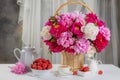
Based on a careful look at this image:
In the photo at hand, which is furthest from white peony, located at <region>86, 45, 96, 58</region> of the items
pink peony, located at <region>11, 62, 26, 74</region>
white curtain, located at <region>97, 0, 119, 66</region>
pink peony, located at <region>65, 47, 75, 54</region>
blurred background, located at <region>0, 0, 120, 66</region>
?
white curtain, located at <region>97, 0, 119, 66</region>

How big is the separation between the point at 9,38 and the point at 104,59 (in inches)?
44.2

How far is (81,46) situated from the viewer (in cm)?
149

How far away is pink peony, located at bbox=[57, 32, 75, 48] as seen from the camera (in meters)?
1.47

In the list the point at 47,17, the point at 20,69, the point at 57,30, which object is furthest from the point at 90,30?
the point at 47,17

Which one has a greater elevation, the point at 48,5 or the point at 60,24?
the point at 48,5

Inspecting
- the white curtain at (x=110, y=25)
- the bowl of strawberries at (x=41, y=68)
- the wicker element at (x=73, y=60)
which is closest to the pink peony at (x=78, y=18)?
the wicker element at (x=73, y=60)

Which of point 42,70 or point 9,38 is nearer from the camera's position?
point 42,70

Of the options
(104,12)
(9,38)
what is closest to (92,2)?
(104,12)

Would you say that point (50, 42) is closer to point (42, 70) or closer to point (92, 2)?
point (42, 70)

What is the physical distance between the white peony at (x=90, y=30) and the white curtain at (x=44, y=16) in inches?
44.4

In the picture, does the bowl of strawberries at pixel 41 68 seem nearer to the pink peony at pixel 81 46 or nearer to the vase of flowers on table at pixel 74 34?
the vase of flowers on table at pixel 74 34

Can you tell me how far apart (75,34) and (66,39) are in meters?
0.07

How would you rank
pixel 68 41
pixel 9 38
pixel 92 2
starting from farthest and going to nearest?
pixel 9 38, pixel 92 2, pixel 68 41

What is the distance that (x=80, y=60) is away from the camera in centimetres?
162
